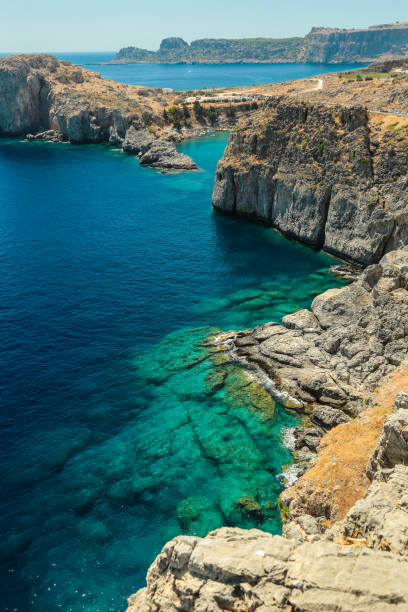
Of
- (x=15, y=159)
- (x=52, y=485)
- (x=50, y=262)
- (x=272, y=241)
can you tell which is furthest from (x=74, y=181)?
(x=52, y=485)

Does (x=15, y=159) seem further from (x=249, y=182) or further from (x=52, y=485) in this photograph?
(x=52, y=485)

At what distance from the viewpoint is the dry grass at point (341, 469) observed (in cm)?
2845

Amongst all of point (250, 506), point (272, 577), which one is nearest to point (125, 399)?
point (250, 506)

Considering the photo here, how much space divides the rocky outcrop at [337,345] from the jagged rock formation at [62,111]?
122572 millimetres

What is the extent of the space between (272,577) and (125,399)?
30.3 m

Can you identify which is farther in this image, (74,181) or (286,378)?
(74,181)

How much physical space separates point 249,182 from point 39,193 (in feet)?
191

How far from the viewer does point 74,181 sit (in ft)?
403

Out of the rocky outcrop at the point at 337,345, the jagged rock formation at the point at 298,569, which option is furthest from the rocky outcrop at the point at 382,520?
the rocky outcrop at the point at 337,345

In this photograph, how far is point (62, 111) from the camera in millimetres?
166875

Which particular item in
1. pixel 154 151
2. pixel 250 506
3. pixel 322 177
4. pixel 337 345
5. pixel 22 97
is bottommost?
pixel 250 506

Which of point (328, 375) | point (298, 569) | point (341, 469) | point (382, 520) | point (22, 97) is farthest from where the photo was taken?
Result: point (22, 97)

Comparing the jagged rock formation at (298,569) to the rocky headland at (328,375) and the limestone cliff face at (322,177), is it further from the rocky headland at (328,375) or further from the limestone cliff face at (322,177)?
the limestone cliff face at (322,177)

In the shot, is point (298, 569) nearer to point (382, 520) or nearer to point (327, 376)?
point (382, 520)
